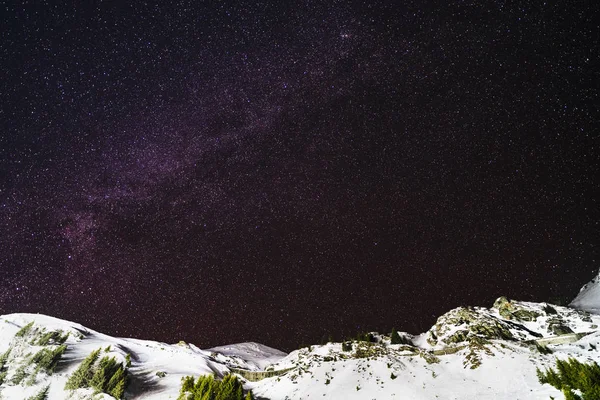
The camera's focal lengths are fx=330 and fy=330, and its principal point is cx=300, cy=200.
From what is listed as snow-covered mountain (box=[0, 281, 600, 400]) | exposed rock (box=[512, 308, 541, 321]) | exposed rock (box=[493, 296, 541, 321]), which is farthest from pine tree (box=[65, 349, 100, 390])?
exposed rock (box=[512, 308, 541, 321])

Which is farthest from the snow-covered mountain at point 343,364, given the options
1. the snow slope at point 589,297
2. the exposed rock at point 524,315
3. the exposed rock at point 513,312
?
the snow slope at point 589,297

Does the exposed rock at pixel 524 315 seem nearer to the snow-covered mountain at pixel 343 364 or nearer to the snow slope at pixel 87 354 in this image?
the snow-covered mountain at pixel 343 364

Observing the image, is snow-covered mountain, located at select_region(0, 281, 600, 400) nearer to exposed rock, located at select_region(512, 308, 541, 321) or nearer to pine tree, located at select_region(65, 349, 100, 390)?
pine tree, located at select_region(65, 349, 100, 390)

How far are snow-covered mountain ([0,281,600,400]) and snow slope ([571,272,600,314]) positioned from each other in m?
48.3

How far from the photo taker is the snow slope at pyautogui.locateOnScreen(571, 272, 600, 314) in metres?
128

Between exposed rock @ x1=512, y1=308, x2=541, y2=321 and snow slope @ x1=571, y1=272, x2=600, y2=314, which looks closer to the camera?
exposed rock @ x1=512, y1=308, x2=541, y2=321

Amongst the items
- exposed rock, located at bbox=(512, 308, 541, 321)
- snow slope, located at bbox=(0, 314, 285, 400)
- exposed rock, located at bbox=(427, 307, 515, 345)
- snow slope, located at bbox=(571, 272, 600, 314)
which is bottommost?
snow slope, located at bbox=(571, 272, 600, 314)

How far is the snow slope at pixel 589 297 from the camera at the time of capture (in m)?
128

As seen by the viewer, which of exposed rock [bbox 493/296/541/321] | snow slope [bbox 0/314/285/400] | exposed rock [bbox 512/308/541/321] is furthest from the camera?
exposed rock [bbox 493/296/541/321]

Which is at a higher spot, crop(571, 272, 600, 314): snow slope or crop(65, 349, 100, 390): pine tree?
crop(65, 349, 100, 390): pine tree

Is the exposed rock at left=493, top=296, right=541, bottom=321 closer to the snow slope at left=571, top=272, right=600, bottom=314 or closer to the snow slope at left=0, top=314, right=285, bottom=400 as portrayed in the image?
the snow slope at left=571, top=272, right=600, bottom=314

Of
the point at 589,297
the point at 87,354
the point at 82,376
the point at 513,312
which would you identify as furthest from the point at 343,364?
the point at 589,297

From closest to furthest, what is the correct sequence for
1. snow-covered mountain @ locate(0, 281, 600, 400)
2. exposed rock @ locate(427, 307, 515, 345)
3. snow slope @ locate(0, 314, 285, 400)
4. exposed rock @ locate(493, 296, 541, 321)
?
snow-covered mountain @ locate(0, 281, 600, 400)
snow slope @ locate(0, 314, 285, 400)
exposed rock @ locate(427, 307, 515, 345)
exposed rock @ locate(493, 296, 541, 321)

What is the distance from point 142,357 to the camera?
81750mm
